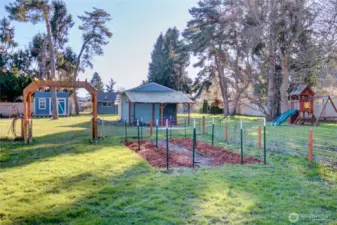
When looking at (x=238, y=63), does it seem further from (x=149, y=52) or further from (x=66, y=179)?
(x=66, y=179)

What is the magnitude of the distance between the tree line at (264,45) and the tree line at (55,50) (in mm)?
11038

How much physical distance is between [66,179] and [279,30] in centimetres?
1940

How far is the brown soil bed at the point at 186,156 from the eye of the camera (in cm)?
702

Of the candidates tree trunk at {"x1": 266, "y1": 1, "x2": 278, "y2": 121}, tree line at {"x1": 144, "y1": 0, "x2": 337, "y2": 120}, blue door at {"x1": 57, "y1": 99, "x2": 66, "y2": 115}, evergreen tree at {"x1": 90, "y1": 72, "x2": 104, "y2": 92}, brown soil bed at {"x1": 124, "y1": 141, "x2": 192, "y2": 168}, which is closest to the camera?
brown soil bed at {"x1": 124, "y1": 141, "x2": 192, "y2": 168}

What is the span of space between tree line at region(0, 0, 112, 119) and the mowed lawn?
27.3m

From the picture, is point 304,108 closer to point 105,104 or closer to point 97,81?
point 105,104

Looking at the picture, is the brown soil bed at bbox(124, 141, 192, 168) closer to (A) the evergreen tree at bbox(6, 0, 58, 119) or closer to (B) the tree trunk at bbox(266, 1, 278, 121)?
(B) the tree trunk at bbox(266, 1, 278, 121)

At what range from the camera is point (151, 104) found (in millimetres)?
20484

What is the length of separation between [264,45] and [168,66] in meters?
17.3

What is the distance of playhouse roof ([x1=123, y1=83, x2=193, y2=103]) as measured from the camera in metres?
19.4

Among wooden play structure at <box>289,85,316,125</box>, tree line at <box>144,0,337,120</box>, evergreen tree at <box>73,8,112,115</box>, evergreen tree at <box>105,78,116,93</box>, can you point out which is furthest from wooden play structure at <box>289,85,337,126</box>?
evergreen tree at <box>105,78,116,93</box>

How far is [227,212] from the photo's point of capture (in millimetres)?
3756

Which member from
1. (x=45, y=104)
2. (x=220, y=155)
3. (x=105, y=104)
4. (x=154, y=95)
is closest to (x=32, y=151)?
(x=220, y=155)

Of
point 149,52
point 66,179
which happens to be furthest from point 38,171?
point 149,52
